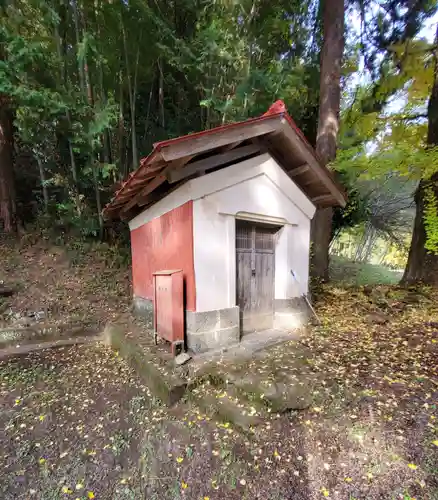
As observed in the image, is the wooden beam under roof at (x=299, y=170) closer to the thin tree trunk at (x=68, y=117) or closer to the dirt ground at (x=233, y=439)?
the dirt ground at (x=233, y=439)

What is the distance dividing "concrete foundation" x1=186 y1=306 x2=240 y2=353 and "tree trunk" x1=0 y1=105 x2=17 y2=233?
750cm

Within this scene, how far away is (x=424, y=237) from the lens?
6168 mm

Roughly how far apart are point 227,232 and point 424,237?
208 inches

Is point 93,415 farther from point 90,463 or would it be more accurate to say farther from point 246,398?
point 246,398

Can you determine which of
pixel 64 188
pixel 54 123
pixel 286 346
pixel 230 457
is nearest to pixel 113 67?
pixel 54 123

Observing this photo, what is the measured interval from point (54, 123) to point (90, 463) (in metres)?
7.86

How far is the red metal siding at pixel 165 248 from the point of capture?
12.3ft

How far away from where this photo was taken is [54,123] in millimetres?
6984

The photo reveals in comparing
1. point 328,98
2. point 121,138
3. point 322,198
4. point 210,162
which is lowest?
point 322,198

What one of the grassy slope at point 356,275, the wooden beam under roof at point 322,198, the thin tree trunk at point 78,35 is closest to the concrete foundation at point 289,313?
the wooden beam under roof at point 322,198

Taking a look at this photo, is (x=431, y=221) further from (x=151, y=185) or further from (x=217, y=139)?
(x=151, y=185)

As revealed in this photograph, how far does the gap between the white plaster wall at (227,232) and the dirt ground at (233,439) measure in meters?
1.16

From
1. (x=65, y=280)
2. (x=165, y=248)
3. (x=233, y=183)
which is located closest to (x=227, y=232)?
(x=233, y=183)

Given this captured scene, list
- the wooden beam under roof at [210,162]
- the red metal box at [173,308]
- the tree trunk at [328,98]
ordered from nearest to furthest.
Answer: the wooden beam under roof at [210,162]
the red metal box at [173,308]
the tree trunk at [328,98]
